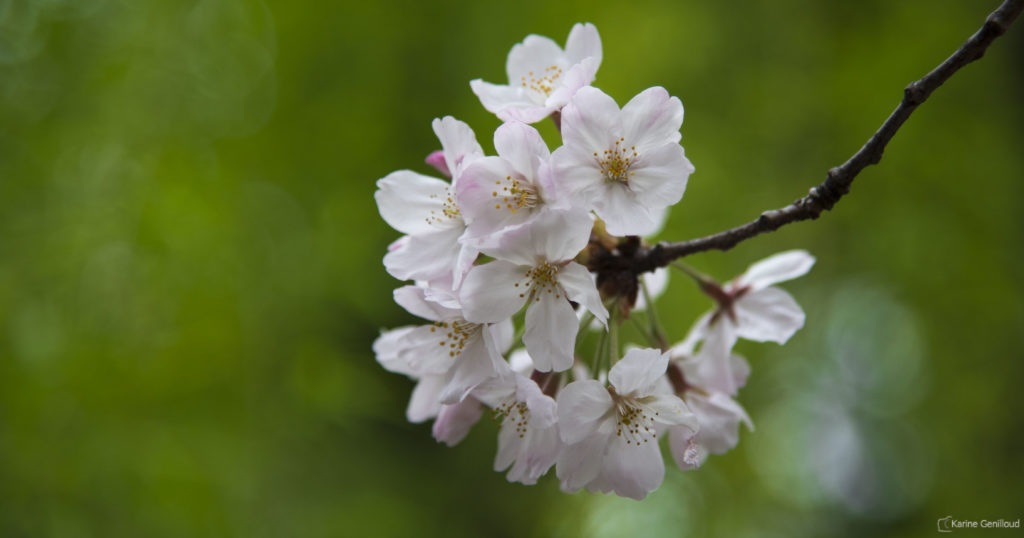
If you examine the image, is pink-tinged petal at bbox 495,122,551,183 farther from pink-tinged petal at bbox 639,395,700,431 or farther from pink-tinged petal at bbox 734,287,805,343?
pink-tinged petal at bbox 734,287,805,343

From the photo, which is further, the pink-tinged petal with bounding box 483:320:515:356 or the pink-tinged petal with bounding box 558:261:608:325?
the pink-tinged petal with bounding box 483:320:515:356

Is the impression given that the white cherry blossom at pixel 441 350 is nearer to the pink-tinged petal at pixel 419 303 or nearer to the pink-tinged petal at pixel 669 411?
the pink-tinged petal at pixel 419 303

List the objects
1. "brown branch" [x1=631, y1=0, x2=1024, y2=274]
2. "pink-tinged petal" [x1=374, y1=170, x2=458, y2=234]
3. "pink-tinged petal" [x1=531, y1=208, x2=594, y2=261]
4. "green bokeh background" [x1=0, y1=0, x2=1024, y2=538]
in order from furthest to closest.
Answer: "green bokeh background" [x1=0, y1=0, x2=1024, y2=538]
"pink-tinged petal" [x1=374, y1=170, x2=458, y2=234]
"pink-tinged petal" [x1=531, y1=208, x2=594, y2=261]
"brown branch" [x1=631, y1=0, x2=1024, y2=274]

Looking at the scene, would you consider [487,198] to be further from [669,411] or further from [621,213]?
[669,411]

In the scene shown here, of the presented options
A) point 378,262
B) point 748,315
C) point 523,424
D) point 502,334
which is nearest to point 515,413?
point 523,424

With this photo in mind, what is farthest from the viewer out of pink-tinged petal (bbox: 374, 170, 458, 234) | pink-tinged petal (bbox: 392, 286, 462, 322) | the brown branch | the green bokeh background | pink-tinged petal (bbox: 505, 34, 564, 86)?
the green bokeh background

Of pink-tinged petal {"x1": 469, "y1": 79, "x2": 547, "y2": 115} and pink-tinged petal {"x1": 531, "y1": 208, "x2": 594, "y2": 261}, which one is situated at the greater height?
pink-tinged petal {"x1": 469, "y1": 79, "x2": 547, "y2": 115}

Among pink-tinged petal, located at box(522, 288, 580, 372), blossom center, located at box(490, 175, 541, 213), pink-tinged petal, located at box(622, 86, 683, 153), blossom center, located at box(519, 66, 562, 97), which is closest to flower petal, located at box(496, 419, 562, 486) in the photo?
pink-tinged petal, located at box(522, 288, 580, 372)
